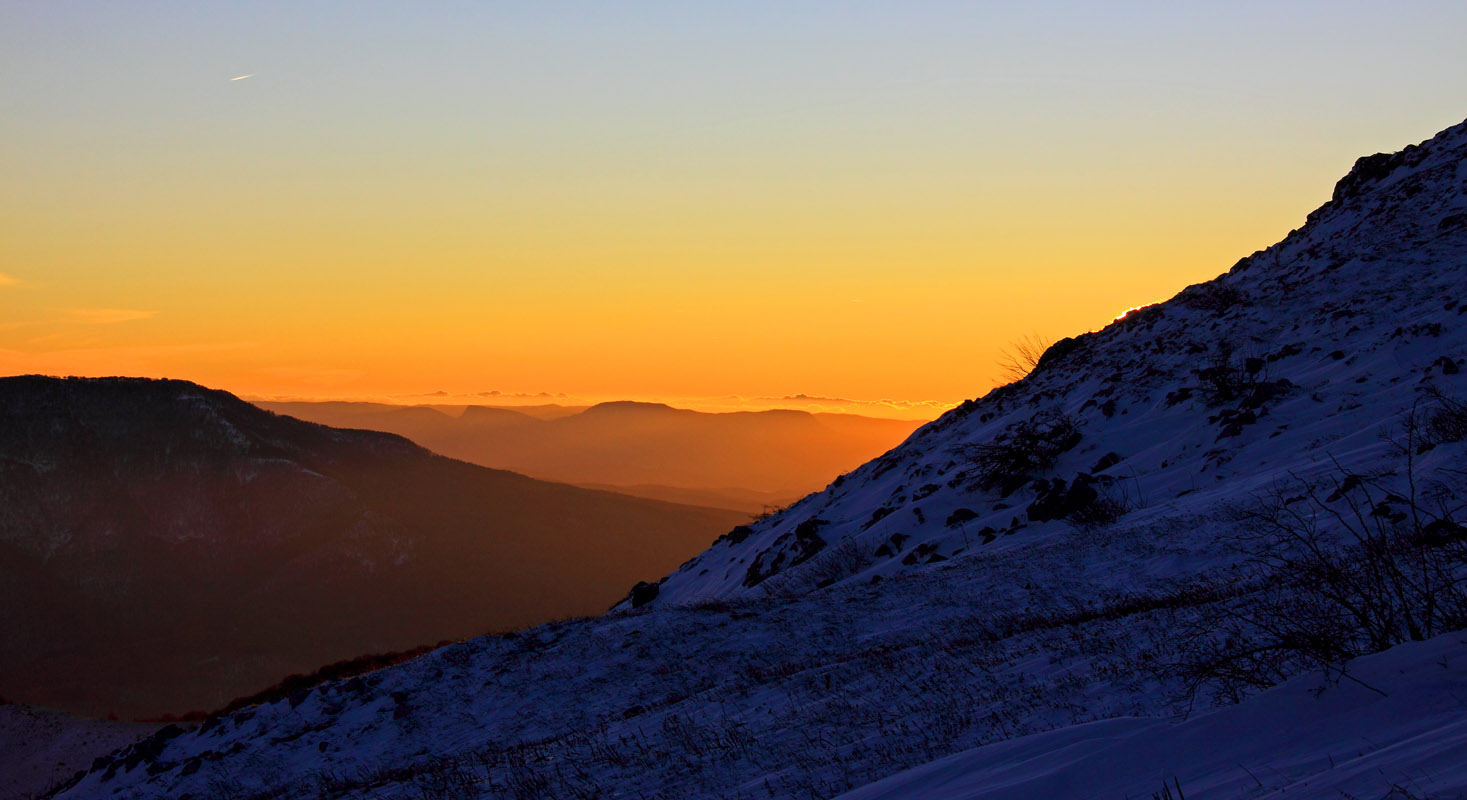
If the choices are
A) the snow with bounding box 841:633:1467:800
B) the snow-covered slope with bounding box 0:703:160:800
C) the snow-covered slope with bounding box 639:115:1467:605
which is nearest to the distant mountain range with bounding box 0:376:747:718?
the snow-covered slope with bounding box 0:703:160:800

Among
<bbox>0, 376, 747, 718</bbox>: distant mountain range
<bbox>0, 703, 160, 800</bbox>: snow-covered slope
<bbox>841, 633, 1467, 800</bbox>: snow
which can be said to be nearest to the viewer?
<bbox>841, 633, 1467, 800</bbox>: snow

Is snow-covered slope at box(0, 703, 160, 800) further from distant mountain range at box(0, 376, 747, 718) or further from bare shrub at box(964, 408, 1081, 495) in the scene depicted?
distant mountain range at box(0, 376, 747, 718)

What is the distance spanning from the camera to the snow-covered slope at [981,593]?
381 inches

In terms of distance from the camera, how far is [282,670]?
91438mm

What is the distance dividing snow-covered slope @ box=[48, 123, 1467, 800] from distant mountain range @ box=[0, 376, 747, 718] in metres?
74.9

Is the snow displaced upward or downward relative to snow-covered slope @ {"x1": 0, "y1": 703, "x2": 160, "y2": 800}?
upward

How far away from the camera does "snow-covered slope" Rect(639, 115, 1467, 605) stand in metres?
19.6

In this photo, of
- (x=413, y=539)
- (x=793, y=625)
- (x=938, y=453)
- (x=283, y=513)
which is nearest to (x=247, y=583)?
(x=283, y=513)

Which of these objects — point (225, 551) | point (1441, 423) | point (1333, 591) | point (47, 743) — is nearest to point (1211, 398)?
point (1441, 423)

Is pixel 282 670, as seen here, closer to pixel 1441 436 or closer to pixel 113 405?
pixel 113 405

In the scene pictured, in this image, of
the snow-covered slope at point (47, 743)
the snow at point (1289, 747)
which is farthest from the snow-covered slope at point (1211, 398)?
the snow-covered slope at point (47, 743)

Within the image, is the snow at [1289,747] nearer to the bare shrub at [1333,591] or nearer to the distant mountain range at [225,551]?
the bare shrub at [1333,591]

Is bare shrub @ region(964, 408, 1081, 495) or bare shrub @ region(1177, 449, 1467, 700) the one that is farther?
bare shrub @ region(964, 408, 1081, 495)

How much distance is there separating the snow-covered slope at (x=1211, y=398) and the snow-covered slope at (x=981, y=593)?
94 millimetres
